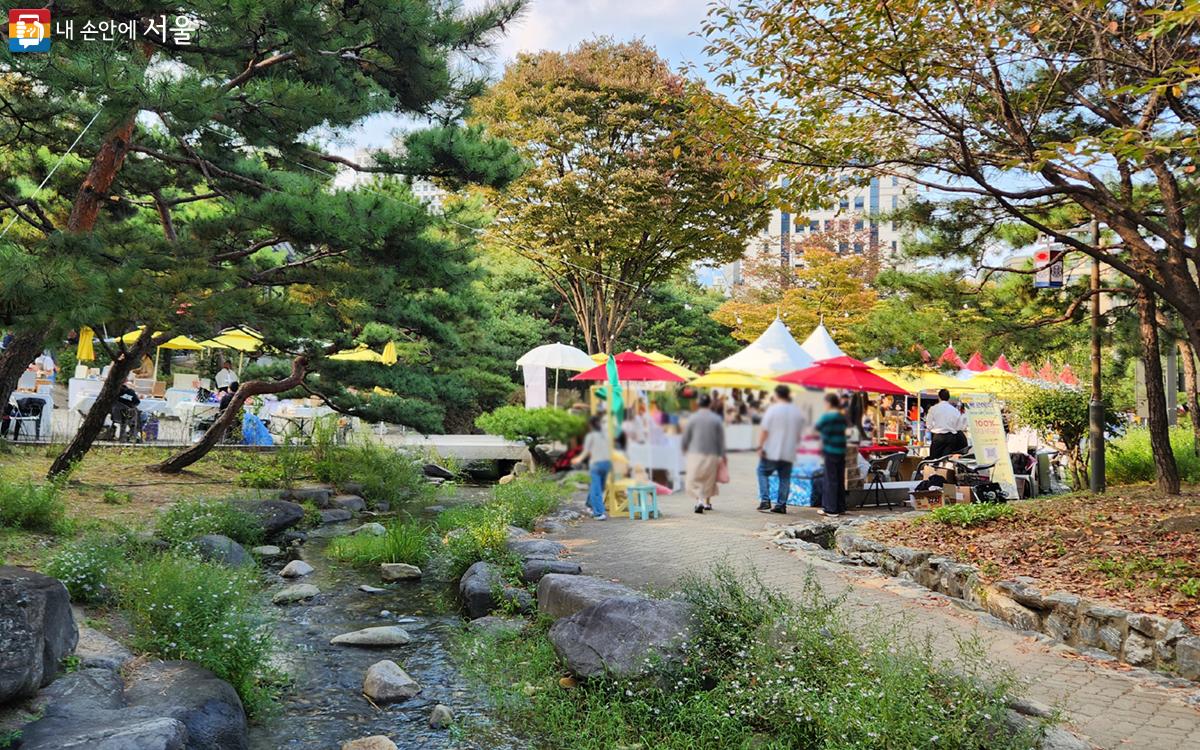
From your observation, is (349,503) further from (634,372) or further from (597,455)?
(597,455)

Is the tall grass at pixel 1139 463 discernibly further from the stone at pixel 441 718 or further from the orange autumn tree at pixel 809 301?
the orange autumn tree at pixel 809 301

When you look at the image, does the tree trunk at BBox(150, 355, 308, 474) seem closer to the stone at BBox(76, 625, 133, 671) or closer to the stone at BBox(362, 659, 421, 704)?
the stone at BBox(76, 625, 133, 671)

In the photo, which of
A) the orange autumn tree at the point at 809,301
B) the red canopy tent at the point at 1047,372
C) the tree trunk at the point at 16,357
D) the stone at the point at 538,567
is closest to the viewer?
the orange autumn tree at the point at 809,301

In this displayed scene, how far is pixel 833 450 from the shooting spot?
1.09 m

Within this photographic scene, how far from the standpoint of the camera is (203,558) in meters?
11.9

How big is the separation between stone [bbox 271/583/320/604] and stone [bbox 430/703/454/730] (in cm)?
435

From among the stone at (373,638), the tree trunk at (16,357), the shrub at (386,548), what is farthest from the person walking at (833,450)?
the shrub at (386,548)

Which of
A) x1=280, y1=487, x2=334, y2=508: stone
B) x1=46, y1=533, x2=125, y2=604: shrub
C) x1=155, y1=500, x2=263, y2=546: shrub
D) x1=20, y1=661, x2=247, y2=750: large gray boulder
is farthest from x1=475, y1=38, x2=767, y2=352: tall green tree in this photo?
x1=280, y1=487, x2=334, y2=508: stone

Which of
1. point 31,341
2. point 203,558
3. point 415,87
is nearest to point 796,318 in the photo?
point 415,87

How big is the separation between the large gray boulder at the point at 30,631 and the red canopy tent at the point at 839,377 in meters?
7.92

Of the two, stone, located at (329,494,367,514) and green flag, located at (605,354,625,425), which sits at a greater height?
green flag, located at (605,354,625,425)

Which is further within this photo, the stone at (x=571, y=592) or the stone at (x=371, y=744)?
the stone at (x=571, y=592)

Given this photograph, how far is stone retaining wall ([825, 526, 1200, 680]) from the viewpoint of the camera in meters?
7.66

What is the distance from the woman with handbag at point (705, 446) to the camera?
3.51 ft
